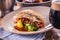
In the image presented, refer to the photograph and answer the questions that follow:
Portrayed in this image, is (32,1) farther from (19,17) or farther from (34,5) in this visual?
(19,17)

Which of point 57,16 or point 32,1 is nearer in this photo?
point 57,16

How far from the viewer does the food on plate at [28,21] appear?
618 mm

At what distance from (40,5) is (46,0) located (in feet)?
0.17

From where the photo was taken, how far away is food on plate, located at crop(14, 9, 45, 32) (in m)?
0.62

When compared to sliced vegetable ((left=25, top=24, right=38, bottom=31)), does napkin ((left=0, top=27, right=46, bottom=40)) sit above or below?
below

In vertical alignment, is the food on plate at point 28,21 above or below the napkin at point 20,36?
above

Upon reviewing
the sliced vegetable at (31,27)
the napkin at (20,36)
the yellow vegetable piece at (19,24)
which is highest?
the yellow vegetable piece at (19,24)

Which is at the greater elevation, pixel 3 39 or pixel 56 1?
pixel 56 1

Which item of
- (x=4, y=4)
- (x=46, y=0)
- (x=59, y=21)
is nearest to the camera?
(x=59, y=21)

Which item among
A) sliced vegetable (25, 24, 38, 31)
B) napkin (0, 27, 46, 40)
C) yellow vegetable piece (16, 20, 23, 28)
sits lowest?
napkin (0, 27, 46, 40)

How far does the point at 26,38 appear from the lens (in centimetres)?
59

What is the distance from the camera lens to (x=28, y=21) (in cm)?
65

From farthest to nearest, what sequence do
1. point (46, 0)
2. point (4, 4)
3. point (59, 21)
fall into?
1. point (46, 0)
2. point (4, 4)
3. point (59, 21)

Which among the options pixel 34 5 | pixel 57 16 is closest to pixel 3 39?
pixel 57 16
